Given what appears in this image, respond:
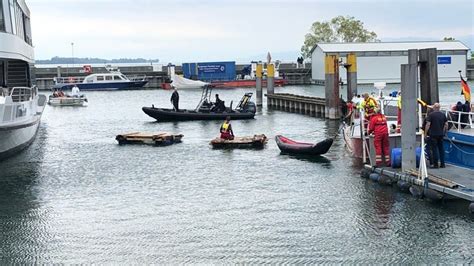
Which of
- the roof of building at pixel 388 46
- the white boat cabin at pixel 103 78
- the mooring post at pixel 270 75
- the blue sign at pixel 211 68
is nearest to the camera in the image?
the mooring post at pixel 270 75

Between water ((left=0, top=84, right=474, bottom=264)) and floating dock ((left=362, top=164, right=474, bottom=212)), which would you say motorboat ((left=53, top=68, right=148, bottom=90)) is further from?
floating dock ((left=362, top=164, right=474, bottom=212))

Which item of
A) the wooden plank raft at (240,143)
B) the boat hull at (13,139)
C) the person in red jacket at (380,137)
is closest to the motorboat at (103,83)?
the boat hull at (13,139)

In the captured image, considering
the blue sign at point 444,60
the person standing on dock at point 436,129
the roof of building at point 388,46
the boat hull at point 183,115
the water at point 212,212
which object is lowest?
the water at point 212,212

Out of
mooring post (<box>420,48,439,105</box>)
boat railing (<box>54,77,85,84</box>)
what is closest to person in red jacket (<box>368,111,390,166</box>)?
mooring post (<box>420,48,439,105</box>)

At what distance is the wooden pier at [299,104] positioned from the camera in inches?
1748

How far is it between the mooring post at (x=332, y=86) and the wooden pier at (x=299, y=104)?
7.73 feet

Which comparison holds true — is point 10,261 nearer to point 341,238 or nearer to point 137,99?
point 341,238

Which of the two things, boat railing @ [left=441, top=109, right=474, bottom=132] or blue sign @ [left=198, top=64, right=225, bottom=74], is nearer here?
boat railing @ [left=441, top=109, right=474, bottom=132]

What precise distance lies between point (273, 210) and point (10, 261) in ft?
20.9

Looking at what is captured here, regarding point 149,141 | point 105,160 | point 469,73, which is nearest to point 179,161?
point 105,160

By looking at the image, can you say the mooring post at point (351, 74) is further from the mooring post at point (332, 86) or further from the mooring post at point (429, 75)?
the mooring post at point (429, 75)

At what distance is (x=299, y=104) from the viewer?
48656 millimetres

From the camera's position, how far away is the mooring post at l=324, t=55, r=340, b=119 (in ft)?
129

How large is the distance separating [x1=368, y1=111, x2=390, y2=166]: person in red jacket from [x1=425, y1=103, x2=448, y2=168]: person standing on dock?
5.84 feet
